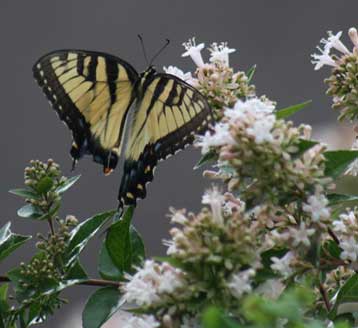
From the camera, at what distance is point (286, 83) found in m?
6.43

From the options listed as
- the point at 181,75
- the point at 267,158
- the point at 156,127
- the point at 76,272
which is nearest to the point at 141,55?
the point at 156,127

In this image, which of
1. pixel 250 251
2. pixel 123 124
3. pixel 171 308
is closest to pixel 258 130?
pixel 250 251

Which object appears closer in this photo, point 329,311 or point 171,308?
point 171,308

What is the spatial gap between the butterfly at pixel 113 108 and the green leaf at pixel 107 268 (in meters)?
0.28

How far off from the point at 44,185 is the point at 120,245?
27 cm

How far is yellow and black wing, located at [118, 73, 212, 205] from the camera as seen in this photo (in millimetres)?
2049

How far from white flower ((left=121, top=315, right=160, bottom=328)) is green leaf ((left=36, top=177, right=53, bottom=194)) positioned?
0.57 m

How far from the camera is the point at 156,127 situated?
2299 mm

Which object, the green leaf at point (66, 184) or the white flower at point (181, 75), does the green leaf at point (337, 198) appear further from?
the green leaf at point (66, 184)

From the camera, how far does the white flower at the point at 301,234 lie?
59.2 inches

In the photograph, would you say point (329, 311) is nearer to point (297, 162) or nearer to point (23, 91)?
point (297, 162)

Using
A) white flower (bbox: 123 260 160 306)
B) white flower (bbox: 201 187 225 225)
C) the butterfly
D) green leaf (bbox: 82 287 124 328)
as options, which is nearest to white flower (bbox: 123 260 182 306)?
white flower (bbox: 123 260 160 306)

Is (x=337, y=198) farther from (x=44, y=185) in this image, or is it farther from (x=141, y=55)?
(x=141, y=55)

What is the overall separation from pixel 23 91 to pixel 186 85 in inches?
191
